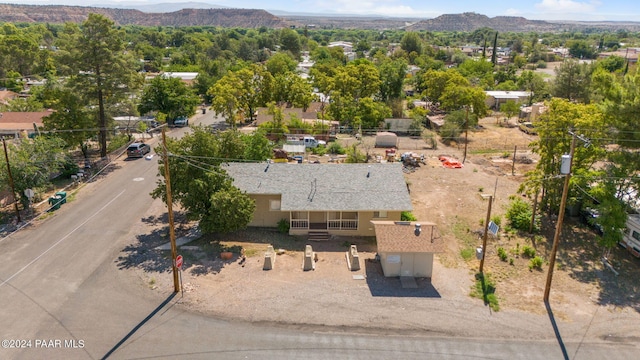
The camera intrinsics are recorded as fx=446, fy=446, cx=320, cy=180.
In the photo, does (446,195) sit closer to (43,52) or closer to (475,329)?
(475,329)

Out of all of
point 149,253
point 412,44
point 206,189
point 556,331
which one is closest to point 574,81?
point 556,331

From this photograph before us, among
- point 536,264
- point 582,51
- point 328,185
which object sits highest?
point 582,51

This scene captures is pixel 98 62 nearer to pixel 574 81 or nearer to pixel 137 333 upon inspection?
pixel 137 333

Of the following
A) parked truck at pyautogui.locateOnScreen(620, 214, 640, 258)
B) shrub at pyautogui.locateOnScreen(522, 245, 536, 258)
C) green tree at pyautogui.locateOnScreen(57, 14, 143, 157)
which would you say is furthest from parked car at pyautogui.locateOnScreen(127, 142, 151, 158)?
parked truck at pyautogui.locateOnScreen(620, 214, 640, 258)

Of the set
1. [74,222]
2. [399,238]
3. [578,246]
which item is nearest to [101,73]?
[74,222]

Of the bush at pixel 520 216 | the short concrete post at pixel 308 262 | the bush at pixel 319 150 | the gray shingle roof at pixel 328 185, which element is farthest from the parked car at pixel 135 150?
the bush at pixel 520 216

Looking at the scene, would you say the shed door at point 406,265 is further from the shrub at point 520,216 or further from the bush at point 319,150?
the bush at point 319,150
